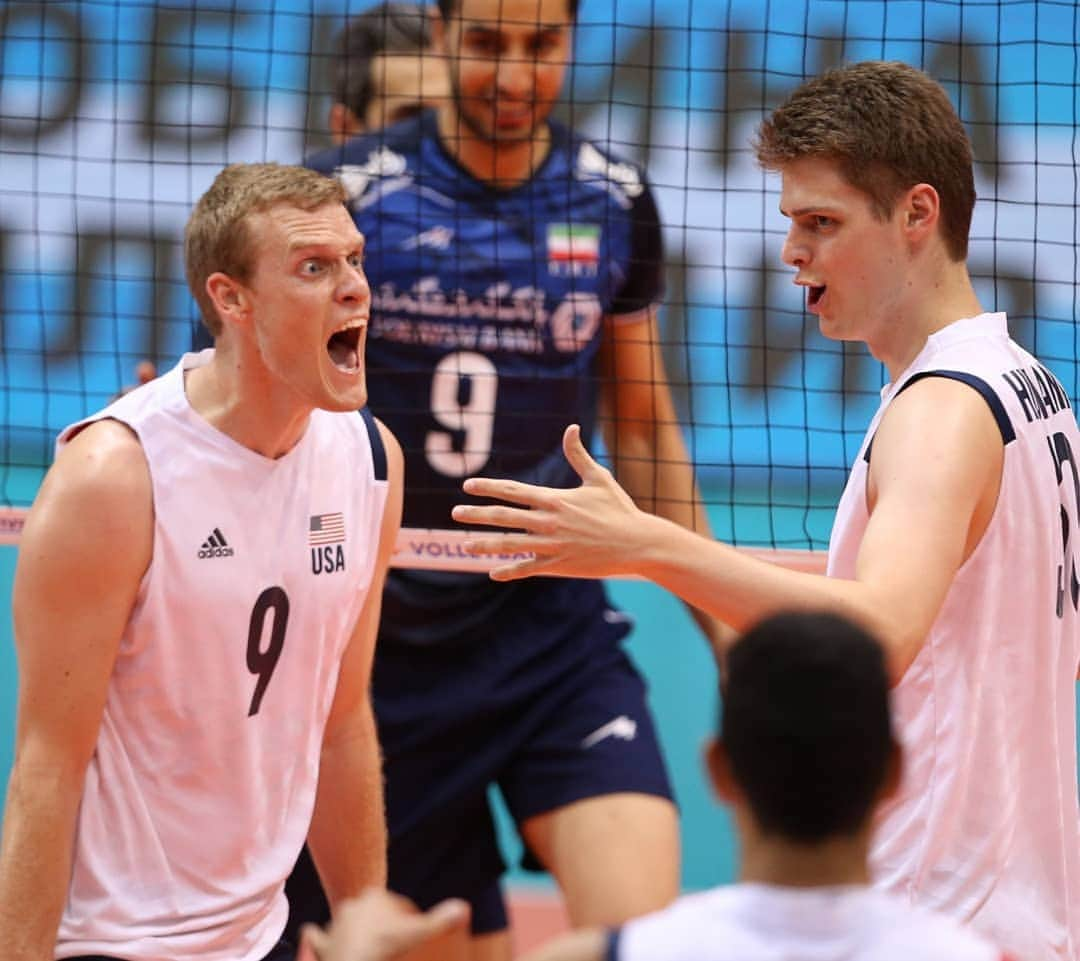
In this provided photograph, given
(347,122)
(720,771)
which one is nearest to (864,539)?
(720,771)

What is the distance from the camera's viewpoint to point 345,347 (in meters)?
3.96

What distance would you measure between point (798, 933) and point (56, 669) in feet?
5.95

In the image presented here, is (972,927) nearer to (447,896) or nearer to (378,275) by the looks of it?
(447,896)

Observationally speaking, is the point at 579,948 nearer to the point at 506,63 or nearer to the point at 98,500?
the point at 98,500

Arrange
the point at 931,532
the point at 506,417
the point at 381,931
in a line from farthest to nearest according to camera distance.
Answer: the point at 506,417, the point at 931,532, the point at 381,931

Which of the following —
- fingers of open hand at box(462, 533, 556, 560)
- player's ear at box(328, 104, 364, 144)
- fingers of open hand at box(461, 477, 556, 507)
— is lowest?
fingers of open hand at box(462, 533, 556, 560)

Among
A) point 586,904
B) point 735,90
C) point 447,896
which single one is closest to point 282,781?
point 586,904

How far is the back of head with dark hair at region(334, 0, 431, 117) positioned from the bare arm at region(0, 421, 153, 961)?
390 cm

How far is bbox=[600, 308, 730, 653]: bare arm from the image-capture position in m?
5.47

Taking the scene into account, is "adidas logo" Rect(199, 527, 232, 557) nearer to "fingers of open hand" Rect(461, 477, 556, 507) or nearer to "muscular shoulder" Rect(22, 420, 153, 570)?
"muscular shoulder" Rect(22, 420, 153, 570)

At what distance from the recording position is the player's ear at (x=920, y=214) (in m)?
3.12

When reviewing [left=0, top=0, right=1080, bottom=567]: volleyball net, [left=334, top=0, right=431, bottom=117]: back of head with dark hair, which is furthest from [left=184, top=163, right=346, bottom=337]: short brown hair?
[left=0, top=0, right=1080, bottom=567]: volleyball net

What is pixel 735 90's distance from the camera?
880 cm

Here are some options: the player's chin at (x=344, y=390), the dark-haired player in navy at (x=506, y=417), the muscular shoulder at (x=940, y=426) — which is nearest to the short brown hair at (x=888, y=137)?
the muscular shoulder at (x=940, y=426)
